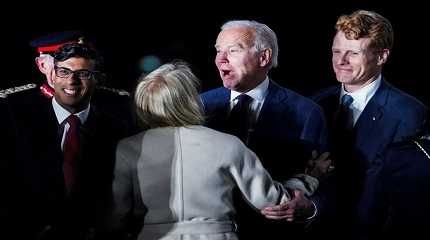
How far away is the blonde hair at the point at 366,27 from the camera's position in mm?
3648

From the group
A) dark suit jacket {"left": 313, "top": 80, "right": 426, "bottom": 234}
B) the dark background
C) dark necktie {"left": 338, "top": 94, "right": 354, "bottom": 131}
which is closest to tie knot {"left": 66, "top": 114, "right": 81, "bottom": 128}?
the dark background

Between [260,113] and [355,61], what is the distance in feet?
2.15

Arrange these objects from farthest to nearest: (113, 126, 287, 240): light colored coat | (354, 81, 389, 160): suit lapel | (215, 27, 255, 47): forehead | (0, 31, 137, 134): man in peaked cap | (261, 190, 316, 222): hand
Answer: (354, 81, 389, 160): suit lapel → (215, 27, 255, 47): forehead → (0, 31, 137, 134): man in peaked cap → (261, 190, 316, 222): hand → (113, 126, 287, 240): light colored coat

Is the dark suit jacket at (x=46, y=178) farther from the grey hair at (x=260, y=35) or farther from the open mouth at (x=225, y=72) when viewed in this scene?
the grey hair at (x=260, y=35)

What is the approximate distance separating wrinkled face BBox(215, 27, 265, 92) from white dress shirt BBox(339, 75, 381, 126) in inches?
22.7

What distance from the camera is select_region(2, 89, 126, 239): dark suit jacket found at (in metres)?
2.98

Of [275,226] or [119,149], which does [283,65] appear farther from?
[119,149]

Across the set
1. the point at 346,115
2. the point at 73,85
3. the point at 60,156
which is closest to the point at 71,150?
the point at 60,156

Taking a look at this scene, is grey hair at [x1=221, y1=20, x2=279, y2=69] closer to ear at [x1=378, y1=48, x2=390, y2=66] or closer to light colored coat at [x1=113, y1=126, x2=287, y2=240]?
ear at [x1=378, y1=48, x2=390, y2=66]

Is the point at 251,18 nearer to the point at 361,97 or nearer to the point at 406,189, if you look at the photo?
the point at 361,97

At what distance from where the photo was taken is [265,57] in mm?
3463

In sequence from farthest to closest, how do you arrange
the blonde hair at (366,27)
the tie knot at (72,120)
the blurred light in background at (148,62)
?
the blurred light in background at (148,62), the blonde hair at (366,27), the tie knot at (72,120)

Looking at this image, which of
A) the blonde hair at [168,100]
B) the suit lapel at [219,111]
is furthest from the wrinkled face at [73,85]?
the suit lapel at [219,111]

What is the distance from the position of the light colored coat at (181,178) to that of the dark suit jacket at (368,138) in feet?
3.13
